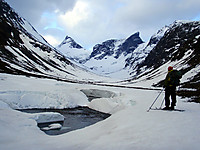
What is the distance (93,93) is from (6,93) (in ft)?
59.0

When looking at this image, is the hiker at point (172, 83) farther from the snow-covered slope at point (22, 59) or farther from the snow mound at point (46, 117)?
the snow-covered slope at point (22, 59)

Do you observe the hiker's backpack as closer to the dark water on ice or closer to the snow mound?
the dark water on ice

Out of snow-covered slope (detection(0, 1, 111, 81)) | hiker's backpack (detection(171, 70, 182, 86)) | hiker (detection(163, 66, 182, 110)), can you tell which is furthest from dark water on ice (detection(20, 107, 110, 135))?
snow-covered slope (detection(0, 1, 111, 81))

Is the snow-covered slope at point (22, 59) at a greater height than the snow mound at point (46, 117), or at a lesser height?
greater

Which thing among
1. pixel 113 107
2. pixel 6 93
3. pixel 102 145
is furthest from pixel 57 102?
pixel 102 145

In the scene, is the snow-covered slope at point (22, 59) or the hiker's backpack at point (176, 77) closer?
the hiker's backpack at point (176, 77)

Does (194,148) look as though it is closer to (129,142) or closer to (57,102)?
(129,142)

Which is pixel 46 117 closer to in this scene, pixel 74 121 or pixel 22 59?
pixel 74 121

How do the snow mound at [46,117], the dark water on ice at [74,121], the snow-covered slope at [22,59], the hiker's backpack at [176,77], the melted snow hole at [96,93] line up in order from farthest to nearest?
the snow-covered slope at [22,59], the melted snow hole at [96,93], the snow mound at [46,117], the dark water on ice at [74,121], the hiker's backpack at [176,77]

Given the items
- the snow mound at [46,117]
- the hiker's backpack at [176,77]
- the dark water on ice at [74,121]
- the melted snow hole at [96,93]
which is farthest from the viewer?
the melted snow hole at [96,93]

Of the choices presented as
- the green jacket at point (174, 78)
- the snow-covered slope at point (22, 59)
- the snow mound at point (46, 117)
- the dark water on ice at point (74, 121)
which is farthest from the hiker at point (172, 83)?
the snow-covered slope at point (22, 59)

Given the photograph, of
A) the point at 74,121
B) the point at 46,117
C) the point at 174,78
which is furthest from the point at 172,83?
the point at 46,117

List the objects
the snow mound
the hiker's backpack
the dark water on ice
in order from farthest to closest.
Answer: the snow mound → the dark water on ice → the hiker's backpack

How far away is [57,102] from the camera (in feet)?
59.3
